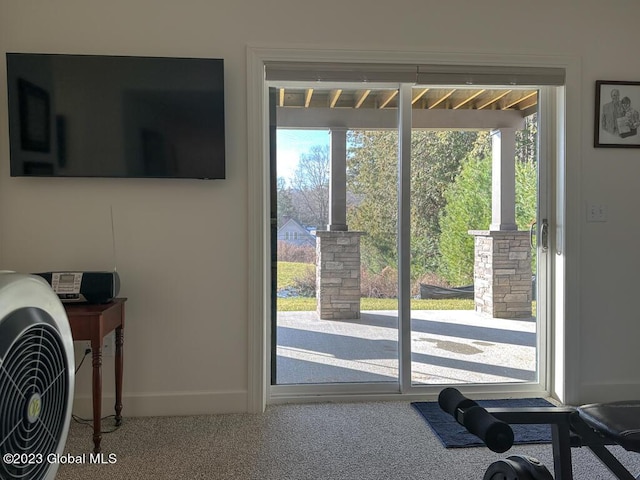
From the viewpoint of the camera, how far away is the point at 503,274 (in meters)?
2.79

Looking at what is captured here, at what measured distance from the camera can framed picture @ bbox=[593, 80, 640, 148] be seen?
2596mm

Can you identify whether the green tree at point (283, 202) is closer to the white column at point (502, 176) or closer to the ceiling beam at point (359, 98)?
the ceiling beam at point (359, 98)

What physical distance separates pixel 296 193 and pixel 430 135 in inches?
34.1

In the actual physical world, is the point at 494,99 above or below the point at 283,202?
above

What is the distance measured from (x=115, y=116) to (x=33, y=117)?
1.26 feet

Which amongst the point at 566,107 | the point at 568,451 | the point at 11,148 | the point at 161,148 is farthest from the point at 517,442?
the point at 11,148

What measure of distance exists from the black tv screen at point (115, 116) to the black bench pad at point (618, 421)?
1862 mm

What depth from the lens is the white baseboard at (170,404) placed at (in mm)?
2396

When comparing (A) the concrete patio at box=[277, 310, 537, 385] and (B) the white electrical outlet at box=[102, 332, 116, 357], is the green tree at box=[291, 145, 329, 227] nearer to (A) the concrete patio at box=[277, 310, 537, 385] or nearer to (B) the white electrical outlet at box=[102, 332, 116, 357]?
(A) the concrete patio at box=[277, 310, 537, 385]

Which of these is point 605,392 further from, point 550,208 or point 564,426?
point 564,426

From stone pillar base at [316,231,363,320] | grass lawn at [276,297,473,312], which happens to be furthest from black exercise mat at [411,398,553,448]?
stone pillar base at [316,231,363,320]

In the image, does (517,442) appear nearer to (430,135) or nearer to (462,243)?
(462,243)

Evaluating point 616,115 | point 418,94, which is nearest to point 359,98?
point 418,94

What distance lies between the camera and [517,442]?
2139mm
